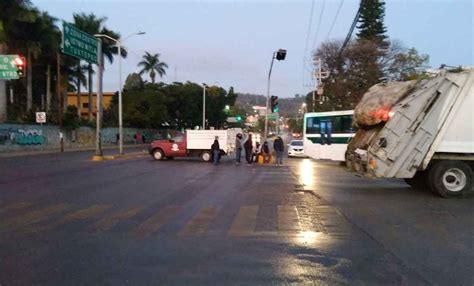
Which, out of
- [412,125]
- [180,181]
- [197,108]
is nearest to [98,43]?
[180,181]

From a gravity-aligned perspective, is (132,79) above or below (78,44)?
above

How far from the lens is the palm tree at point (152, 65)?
4087 inches

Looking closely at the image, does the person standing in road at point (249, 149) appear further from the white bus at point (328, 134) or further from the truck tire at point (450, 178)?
the truck tire at point (450, 178)

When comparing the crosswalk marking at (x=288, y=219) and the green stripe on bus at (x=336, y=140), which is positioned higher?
the green stripe on bus at (x=336, y=140)

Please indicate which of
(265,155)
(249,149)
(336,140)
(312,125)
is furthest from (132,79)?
(336,140)

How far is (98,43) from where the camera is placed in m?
34.2

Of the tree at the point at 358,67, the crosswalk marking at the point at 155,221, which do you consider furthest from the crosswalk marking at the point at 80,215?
the tree at the point at 358,67

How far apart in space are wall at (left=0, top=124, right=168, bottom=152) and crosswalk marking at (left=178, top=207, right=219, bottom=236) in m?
39.2

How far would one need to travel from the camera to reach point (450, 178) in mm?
14719

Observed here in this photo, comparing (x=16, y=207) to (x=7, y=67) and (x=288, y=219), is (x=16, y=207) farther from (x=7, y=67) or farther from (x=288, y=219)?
(x=7, y=67)

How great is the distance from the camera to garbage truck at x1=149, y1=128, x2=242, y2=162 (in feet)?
111

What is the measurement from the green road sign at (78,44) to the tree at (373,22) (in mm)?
45166

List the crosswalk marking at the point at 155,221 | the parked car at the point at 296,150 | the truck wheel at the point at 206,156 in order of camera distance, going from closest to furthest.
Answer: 1. the crosswalk marking at the point at 155,221
2. the truck wheel at the point at 206,156
3. the parked car at the point at 296,150

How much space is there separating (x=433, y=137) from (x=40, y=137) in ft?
151
